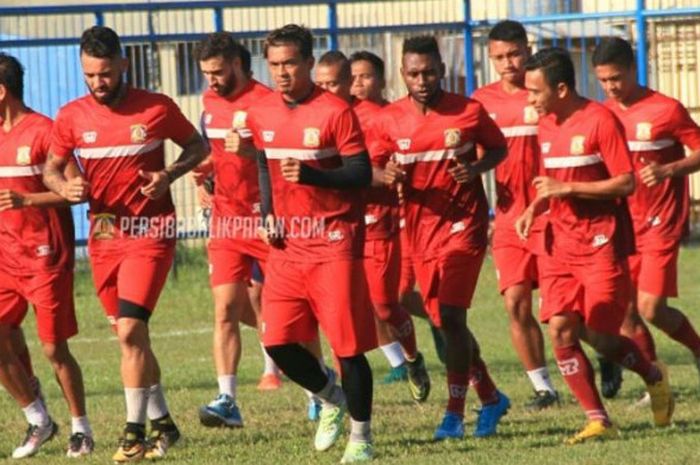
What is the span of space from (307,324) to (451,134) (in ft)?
5.46

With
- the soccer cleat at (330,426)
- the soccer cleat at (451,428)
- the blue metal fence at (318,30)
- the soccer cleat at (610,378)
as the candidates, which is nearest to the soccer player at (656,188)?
the soccer cleat at (610,378)

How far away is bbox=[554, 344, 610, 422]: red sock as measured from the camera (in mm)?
10812

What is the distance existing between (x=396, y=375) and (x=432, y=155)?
126 inches

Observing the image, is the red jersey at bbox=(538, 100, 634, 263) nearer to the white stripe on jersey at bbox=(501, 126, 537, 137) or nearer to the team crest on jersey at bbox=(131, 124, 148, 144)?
the white stripe on jersey at bbox=(501, 126, 537, 137)

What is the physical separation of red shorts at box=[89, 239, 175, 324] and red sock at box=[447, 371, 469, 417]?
72.6 inches

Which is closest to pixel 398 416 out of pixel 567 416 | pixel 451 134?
pixel 567 416

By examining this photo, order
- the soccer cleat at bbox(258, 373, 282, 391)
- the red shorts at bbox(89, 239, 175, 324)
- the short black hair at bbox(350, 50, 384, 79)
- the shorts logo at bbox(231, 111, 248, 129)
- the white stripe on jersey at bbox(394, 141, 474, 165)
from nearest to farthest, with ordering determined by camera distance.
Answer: the red shorts at bbox(89, 239, 175, 324), the white stripe on jersey at bbox(394, 141, 474, 165), the shorts logo at bbox(231, 111, 248, 129), the short black hair at bbox(350, 50, 384, 79), the soccer cleat at bbox(258, 373, 282, 391)

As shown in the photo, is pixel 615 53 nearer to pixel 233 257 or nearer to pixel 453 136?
pixel 453 136

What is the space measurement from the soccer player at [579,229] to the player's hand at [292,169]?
1.49 metres

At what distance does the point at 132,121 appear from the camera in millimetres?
10672

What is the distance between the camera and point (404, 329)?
1334cm

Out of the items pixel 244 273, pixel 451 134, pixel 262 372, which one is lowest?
pixel 262 372

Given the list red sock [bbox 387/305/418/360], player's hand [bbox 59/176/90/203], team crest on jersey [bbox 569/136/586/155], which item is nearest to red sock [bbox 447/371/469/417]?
team crest on jersey [bbox 569/136/586/155]

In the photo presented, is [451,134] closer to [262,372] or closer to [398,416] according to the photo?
[398,416]
